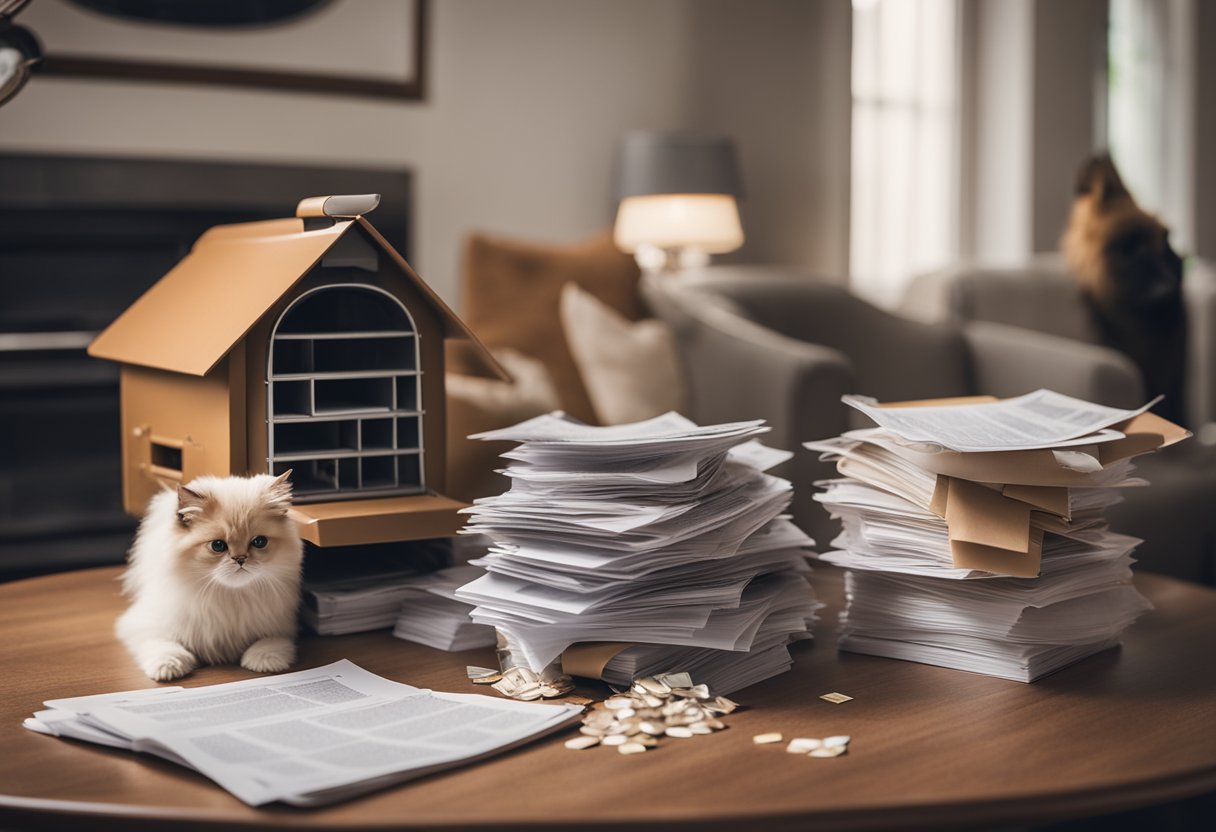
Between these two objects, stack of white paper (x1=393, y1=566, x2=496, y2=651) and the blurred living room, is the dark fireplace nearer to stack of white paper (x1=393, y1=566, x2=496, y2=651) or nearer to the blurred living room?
the blurred living room

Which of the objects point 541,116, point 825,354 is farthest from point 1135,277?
point 541,116

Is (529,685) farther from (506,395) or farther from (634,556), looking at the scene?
(506,395)

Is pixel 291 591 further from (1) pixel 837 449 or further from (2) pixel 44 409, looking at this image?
(2) pixel 44 409

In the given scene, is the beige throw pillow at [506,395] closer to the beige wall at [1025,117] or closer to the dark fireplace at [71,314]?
the dark fireplace at [71,314]

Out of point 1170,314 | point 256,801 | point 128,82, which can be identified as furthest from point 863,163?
point 256,801

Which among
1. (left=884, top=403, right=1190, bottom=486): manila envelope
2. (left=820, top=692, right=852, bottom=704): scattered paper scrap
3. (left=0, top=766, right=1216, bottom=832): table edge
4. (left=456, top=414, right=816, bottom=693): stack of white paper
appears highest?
(left=884, top=403, right=1190, bottom=486): manila envelope

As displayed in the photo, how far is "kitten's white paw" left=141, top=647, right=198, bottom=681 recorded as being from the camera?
3.03 feet

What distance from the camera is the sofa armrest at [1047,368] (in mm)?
2807

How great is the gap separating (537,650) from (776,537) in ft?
0.83

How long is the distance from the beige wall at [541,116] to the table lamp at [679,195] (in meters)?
0.41

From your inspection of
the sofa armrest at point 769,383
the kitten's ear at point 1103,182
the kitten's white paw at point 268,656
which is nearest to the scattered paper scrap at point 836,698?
the kitten's white paw at point 268,656

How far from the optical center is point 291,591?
39.6 inches

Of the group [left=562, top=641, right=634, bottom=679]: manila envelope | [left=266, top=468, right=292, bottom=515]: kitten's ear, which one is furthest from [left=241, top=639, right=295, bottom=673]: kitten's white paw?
[left=562, top=641, right=634, bottom=679]: manila envelope

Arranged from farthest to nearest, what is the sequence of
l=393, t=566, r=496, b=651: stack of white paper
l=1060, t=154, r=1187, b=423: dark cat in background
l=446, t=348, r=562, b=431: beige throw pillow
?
l=1060, t=154, r=1187, b=423: dark cat in background → l=446, t=348, r=562, b=431: beige throw pillow → l=393, t=566, r=496, b=651: stack of white paper
